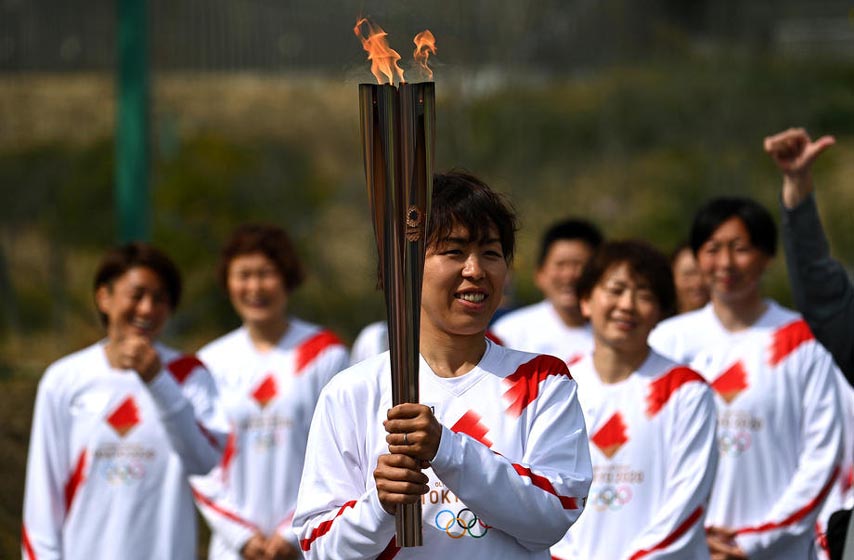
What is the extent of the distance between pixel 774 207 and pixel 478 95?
239cm

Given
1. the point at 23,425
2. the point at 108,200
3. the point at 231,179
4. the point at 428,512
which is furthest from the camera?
the point at 231,179

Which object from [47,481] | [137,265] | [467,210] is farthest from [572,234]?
[467,210]

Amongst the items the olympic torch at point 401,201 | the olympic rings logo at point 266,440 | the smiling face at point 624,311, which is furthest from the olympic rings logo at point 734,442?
the olympic torch at point 401,201

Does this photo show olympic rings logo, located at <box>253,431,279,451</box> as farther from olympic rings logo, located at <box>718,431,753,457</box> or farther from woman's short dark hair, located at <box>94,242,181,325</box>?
olympic rings logo, located at <box>718,431,753,457</box>

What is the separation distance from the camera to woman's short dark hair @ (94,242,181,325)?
4.87 m

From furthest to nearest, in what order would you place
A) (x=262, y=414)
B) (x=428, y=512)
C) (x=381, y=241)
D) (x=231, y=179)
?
(x=231, y=179) → (x=262, y=414) → (x=428, y=512) → (x=381, y=241)

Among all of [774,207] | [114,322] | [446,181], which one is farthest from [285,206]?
[446,181]

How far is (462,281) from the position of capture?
2.95m

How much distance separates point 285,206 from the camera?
34.7 ft

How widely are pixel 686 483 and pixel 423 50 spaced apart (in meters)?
1.87

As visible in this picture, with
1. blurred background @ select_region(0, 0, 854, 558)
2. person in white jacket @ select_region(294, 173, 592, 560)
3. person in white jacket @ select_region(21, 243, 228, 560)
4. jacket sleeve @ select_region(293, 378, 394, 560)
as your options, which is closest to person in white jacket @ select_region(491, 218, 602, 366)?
person in white jacket @ select_region(21, 243, 228, 560)

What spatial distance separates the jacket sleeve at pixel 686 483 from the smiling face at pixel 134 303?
1773 millimetres

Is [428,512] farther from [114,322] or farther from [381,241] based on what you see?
[114,322]

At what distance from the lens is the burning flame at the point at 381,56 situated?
107 inches
